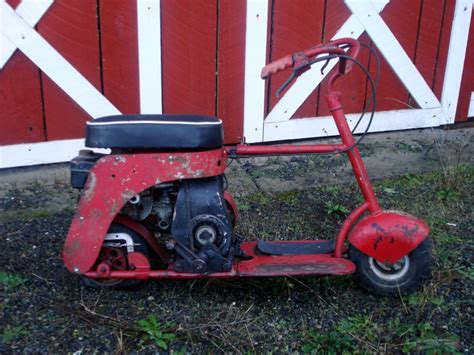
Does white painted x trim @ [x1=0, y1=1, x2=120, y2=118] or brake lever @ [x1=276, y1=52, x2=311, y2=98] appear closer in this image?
brake lever @ [x1=276, y1=52, x2=311, y2=98]

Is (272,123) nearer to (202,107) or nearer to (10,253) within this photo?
(202,107)

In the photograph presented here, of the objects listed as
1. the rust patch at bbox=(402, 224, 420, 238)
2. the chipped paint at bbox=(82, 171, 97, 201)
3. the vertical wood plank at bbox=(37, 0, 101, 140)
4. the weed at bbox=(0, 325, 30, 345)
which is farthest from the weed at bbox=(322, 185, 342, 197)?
the weed at bbox=(0, 325, 30, 345)

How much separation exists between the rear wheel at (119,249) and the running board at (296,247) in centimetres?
60

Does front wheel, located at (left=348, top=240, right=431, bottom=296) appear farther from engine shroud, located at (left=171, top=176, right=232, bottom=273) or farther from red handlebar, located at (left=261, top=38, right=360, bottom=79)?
red handlebar, located at (left=261, top=38, right=360, bottom=79)

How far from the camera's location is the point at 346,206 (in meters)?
3.76

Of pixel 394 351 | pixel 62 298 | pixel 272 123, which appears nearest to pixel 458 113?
pixel 272 123

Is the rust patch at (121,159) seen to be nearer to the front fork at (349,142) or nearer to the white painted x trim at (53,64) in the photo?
the front fork at (349,142)

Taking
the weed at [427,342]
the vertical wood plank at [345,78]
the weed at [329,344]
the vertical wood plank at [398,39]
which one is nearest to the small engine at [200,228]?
the weed at [329,344]

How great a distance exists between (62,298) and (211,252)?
751mm

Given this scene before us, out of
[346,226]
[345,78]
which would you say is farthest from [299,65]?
[345,78]

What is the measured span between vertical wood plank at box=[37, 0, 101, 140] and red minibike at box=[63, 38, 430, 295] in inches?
55.1

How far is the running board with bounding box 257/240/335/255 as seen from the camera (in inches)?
112

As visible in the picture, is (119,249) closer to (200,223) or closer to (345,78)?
(200,223)

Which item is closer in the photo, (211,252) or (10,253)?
(211,252)
